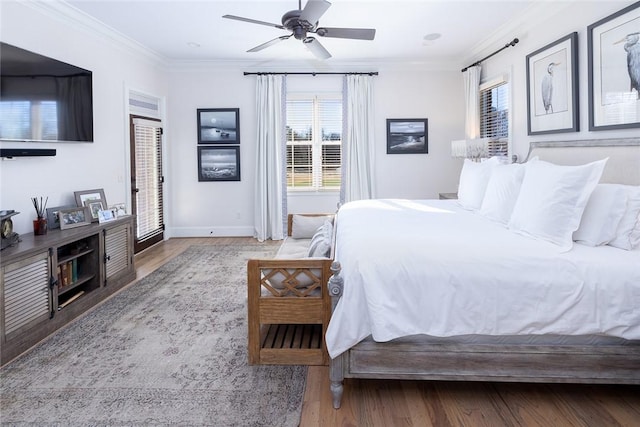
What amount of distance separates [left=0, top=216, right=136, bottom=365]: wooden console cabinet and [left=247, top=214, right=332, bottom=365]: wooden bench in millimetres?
1557

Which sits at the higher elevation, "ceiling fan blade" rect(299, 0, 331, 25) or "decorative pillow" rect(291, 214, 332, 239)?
"ceiling fan blade" rect(299, 0, 331, 25)

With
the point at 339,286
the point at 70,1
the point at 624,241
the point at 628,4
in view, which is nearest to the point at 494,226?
the point at 624,241

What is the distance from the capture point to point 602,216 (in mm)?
2219

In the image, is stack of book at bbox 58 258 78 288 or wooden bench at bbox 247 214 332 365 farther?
stack of book at bbox 58 258 78 288

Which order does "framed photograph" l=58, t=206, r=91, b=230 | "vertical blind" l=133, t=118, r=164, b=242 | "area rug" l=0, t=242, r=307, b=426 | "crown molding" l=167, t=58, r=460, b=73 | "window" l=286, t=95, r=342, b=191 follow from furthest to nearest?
"window" l=286, t=95, r=342, b=191
"crown molding" l=167, t=58, r=460, b=73
"vertical blind" l=133, t=118, r=164, b=242
"framed photograph" l=58, t=206, r=91, b=230
"area rug" l=0, t=242, r=307, b=426

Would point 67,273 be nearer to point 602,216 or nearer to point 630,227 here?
point 602,216

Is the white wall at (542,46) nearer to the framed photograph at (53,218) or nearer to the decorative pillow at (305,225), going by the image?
the decorative pillow at (305,225)

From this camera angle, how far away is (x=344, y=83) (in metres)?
6.25

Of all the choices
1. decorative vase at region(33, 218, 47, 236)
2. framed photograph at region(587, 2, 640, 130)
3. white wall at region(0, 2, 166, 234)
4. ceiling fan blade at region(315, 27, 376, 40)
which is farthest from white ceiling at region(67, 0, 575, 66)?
decorative vase at region(33, 218, 47, 236)

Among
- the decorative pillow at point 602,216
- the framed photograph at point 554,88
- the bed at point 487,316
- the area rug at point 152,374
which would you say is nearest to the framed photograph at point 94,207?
the area rug at point 152,374

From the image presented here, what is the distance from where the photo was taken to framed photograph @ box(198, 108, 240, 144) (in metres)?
6.31

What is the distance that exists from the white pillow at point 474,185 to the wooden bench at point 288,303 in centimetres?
195

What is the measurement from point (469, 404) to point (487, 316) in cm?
49

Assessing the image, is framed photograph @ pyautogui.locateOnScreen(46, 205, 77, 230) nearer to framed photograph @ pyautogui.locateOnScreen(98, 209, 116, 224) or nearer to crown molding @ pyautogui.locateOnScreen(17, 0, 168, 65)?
framed photograph @ pyautogui.locateOnScreen(98, 209, 116, 224)
